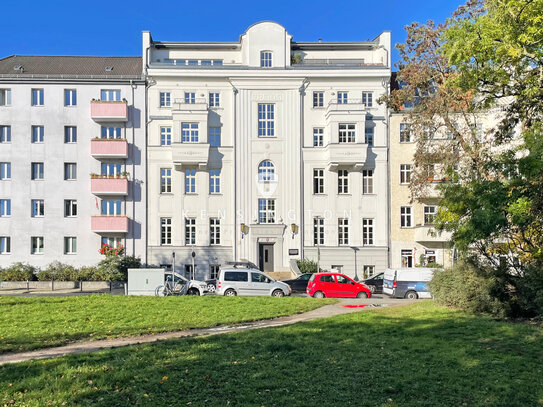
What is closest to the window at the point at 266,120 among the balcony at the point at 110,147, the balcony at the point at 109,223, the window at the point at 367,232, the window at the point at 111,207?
the window at the point at 367,232

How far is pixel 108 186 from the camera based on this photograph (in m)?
38.9

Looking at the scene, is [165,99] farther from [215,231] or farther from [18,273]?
[18,273]

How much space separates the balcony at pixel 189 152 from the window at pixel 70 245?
33.7ft

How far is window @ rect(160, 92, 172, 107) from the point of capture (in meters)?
40.8

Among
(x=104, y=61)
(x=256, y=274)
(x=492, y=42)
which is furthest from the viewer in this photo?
(x=104, y=61)

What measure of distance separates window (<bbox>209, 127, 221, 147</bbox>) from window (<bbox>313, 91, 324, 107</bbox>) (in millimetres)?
8121

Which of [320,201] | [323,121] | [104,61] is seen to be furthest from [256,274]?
[104,61]

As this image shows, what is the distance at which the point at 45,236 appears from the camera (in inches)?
1563

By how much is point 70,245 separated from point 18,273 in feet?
14.0

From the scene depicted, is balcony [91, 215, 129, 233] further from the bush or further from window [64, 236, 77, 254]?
the bush

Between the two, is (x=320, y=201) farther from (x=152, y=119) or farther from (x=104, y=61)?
(x=104, y=61)

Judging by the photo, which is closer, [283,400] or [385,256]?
[283,400]

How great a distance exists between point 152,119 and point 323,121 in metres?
13.7

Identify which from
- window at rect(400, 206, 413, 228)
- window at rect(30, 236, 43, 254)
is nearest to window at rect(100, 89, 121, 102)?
window at rect(30, 236, 43, 254)
